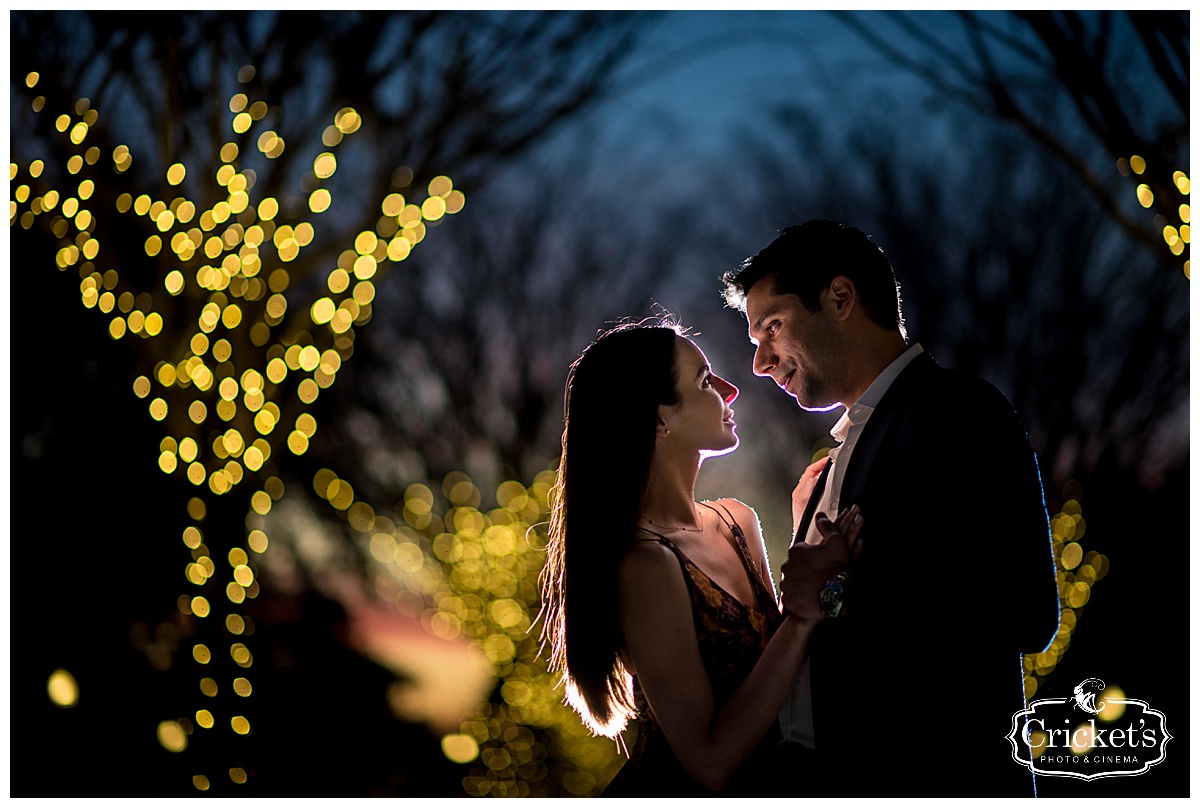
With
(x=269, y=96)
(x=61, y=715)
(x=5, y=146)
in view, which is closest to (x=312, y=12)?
(x=269, y=96)

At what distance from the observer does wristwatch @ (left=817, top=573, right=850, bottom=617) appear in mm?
1529

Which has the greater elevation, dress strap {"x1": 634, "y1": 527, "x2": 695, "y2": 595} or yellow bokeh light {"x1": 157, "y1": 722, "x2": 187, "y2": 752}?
dress strap {"x1": 634, "y1": 527, "x2": 695, "y2": 595}

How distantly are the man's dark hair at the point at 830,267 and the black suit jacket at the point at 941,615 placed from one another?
317 millimetres

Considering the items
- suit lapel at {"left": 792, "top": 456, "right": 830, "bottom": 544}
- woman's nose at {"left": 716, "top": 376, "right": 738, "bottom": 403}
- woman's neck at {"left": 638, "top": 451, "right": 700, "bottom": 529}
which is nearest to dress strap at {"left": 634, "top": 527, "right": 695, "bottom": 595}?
woman's neck at {"left": 638, "top": 451, "right": 700, "bottom": 529}

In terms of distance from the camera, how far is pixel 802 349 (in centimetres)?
185

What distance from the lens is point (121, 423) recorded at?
3178 millimetres

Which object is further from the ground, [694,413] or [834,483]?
[694,413]

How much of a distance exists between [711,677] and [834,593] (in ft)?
0.98

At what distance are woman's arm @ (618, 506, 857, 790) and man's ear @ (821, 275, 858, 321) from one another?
0.48 meters

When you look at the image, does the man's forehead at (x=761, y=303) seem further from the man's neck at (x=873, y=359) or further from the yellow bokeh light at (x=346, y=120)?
the yellow bokeh light at (x=346, y=120)

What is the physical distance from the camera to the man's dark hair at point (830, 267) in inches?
72.9

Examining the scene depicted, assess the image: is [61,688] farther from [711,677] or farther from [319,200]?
[711,677]
